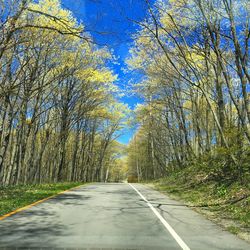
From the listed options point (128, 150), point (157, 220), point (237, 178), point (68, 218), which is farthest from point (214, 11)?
point (128, 150)

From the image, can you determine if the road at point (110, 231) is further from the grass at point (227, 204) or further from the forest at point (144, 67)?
the forest at point (144, 67)

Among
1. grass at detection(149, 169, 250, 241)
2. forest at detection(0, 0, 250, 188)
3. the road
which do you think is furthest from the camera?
forest at detection(0, 0, 250, 188)

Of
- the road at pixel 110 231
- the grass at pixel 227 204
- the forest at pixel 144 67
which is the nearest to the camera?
the road at pixel 110 231

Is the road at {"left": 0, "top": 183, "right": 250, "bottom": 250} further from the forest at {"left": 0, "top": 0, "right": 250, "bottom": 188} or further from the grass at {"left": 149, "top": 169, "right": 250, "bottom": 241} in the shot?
the forest at {"left": 0, "top": 0, "right": 250, "bottom": 188}

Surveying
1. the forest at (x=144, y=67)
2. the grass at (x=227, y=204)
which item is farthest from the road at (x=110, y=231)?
the forest at (x=144, y=67)

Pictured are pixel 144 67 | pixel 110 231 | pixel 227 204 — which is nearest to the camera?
pixel 110 231

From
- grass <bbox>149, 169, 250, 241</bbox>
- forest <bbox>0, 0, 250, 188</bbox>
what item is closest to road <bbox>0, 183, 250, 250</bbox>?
grass <bbox>149, 169, 250, 241</bbox>

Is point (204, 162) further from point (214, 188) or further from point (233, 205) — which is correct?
point (233, 205)

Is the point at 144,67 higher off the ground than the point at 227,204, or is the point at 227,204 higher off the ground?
the point at 144,67

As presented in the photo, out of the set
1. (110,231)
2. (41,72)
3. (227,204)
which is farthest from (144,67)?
(110,231)

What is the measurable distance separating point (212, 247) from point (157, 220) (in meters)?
2.77

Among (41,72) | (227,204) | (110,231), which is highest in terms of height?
(41,72)

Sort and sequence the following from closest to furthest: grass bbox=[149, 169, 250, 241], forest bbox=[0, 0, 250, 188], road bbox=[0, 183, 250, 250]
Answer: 1. road bbox=[0, 183, 250, 250]
2. grass bbox=[149, 169, 250, 241]
3. forest bbox=[0, 0, 250, 188]

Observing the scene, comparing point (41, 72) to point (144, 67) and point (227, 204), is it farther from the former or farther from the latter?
point (227, 204)
